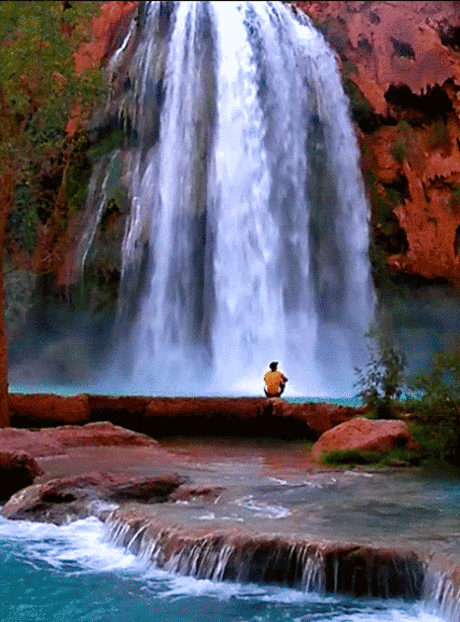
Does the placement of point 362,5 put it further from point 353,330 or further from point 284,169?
point 353,330

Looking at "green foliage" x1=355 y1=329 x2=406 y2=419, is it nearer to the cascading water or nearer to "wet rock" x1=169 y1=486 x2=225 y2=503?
"wet rock" x1=169 y1=486 x2=225 y2=503

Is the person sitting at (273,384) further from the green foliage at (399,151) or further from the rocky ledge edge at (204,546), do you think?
the green foliage at (399,151)

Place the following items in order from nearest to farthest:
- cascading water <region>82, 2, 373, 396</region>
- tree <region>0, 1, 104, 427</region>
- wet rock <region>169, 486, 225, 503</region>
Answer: wet rock <region>169, 486, 225, 503</region> < tree <region>0, 1, 104, 427</region> < cascading water <region>82, 2, 373, 396</region>

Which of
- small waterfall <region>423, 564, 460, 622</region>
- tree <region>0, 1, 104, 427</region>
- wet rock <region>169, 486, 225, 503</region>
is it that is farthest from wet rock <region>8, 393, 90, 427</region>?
small waterfall <region>423, 564, 460, 622</region>

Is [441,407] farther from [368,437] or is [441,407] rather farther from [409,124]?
[409,124]

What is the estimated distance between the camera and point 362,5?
27.4 meters

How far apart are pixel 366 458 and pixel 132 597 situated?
501 cm

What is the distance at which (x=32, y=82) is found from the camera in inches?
520

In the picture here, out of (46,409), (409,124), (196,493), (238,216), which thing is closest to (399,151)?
(409,124)

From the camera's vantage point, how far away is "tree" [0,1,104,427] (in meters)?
12.8

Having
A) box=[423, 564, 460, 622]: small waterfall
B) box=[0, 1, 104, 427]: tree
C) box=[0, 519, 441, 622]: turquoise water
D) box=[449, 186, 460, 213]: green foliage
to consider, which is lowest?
box=[0, 519, 441, 622]: turquoise water

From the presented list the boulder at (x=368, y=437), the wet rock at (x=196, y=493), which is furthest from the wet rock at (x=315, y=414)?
the wet rock at (x=196, y=493)

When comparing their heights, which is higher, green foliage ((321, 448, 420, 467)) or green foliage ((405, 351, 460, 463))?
green foliage ((405, 351, 460, 463))

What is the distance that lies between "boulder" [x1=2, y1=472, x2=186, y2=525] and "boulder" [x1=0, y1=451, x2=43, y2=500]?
18.1 inches
